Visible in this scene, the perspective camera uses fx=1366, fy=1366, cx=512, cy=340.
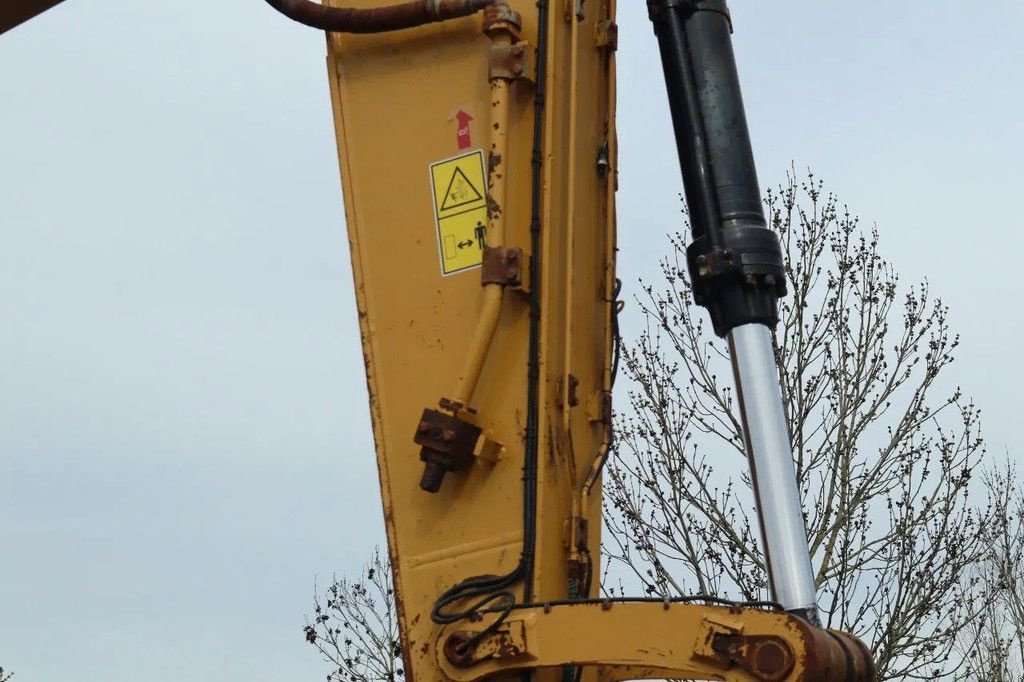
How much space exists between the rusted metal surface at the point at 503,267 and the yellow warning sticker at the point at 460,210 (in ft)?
0.27

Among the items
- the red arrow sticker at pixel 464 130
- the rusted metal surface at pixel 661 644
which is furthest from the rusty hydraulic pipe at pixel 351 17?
the rusted metal surface at pixel 661 644

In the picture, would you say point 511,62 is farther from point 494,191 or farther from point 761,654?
point 761,654

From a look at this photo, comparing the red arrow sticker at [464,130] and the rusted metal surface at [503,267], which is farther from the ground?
the red arrow sticker at [464,130]

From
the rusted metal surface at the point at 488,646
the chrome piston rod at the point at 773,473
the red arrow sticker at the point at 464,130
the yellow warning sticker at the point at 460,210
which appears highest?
the red arrow sticker at the point at 464,130

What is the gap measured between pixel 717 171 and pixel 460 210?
69 cm

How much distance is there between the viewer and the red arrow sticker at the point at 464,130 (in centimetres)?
367

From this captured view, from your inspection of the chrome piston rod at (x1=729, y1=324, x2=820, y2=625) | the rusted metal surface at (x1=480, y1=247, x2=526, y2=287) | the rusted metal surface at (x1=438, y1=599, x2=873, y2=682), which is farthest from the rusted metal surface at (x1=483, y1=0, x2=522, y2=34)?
the rusted metal surface at (x1=438, y1=599, x2=873, y2=682)

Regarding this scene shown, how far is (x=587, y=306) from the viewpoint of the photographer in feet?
12.0

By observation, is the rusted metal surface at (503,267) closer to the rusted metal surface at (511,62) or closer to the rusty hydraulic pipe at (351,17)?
the rusted metal surface at (511,62)

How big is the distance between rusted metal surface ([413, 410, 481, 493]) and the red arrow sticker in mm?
749

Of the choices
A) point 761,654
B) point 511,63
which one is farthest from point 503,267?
point 761,654

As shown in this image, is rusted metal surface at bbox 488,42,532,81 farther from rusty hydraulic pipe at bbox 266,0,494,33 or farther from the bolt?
the bolt

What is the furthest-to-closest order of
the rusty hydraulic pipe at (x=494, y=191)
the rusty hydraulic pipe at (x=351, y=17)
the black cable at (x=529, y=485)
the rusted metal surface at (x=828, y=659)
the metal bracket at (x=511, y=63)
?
the rusty hydraulic pipe at (x=351, y=17) < the metal bracket at (x=511, y=63) < the rusty hydraulic pipe at (x=494, y=191) < the black cable at (x=529, y=485) < the rusted metal surface at (x=828, y=659)

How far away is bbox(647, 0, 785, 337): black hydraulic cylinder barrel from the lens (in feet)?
11.0
